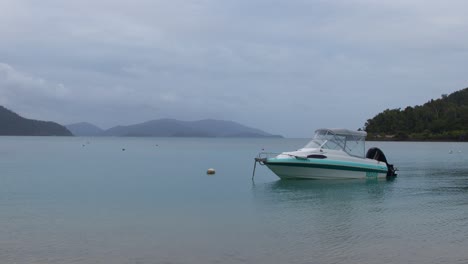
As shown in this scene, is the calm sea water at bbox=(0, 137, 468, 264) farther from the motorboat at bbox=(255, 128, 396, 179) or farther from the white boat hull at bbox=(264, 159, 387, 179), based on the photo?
the motorboat at bbox=(255, 128, 396, 179)

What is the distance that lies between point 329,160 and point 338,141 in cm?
178

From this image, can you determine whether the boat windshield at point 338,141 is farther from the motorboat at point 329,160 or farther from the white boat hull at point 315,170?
the white boat hull at point 315,170

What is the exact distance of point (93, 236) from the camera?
17828mm

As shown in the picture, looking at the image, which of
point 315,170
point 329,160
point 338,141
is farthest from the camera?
point 338,141

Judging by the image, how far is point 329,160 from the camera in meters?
37.5

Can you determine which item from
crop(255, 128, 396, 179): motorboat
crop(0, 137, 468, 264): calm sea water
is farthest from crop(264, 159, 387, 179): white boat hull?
crop(0, 137, 468, 264): calm sea water

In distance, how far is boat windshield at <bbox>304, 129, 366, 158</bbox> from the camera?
125 feet

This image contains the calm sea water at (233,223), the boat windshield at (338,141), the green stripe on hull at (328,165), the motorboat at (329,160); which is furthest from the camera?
the boat windshield at (338,141)

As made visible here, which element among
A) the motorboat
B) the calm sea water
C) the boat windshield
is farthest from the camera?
the boat windshield

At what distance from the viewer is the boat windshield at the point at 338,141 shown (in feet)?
125

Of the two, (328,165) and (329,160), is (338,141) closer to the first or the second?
(329,160)

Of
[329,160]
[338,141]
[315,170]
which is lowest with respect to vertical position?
[315,170]

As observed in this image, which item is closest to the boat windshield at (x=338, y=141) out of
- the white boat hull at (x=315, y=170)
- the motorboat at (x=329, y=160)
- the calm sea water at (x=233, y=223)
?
the motorboat at (x=329, y=160)

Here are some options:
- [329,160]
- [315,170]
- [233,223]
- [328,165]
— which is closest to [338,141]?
[329,160]
